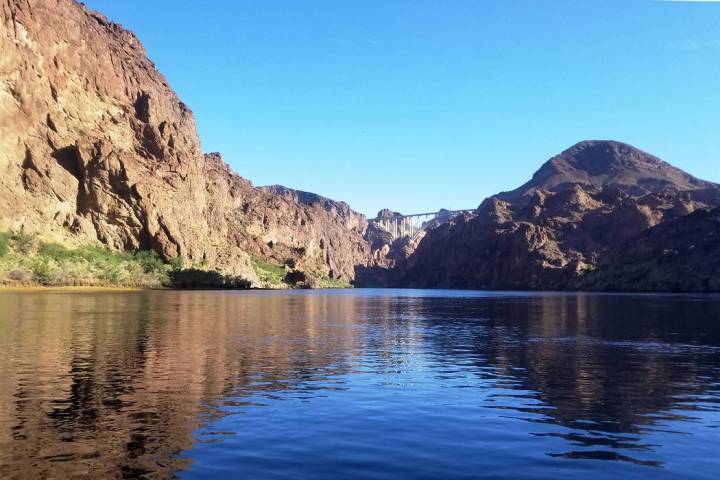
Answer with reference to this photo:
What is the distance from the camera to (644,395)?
25.2m

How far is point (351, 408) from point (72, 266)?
496ft

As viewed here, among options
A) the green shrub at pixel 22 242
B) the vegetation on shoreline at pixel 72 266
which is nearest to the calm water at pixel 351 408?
the vegetation on shoreline at pixel 72 266

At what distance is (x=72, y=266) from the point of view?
509 ft

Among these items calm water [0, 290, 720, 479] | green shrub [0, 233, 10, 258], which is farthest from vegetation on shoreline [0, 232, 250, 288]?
calm water [0, 290, 720, 479]

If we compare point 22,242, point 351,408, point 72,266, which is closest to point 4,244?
point 22,242

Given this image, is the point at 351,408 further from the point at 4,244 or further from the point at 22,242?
the point at 22,242

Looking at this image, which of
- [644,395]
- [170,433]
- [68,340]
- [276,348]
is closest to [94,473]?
[170,433]

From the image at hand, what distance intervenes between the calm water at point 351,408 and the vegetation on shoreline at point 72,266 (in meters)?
113

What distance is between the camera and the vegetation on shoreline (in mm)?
142250

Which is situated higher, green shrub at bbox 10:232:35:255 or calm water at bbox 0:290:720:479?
green shrub at bbox 10:232:35:255

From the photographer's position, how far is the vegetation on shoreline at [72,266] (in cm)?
14225

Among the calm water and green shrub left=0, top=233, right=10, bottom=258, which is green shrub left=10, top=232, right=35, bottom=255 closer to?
green shrub left=0, top=233, right=10, bottom=258

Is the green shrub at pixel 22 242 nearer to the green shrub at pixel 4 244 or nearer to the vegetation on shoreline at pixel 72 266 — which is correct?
the vegetation on shoreline at pixel 72 266

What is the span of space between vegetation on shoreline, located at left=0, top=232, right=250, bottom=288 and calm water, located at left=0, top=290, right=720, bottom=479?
4432 inches
